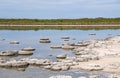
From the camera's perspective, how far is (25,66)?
18.4 metres

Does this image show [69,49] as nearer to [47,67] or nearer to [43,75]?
[47,67]

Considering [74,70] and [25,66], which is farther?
[25,66]

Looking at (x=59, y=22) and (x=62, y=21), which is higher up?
(x=62, y=21)

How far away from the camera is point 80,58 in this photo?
20.0 m

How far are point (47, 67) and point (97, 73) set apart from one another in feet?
9.94

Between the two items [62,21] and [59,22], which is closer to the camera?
[59,22]

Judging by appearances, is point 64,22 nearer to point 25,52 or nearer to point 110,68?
point 25,52

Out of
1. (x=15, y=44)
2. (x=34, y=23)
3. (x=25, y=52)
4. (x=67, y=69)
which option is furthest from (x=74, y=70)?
(x=34, y=23)

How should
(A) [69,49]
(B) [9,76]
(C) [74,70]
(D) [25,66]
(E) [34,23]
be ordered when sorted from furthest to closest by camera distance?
(E) [34,23] → (A) [69,49] → (D) [25,66] → (C) [74,70] → (B) [9,76]

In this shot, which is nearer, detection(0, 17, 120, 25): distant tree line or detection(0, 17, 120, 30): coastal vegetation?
detection(0, 17, 120, 30): coastal vegetation

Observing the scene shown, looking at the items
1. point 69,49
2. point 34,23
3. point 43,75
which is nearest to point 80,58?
point 43,75

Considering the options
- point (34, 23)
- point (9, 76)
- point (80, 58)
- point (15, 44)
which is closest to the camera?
point (9, 76)

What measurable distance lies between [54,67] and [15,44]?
1521cm

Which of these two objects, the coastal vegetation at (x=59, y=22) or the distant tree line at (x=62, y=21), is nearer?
the coastal vegetation at (x=59, y=22)
